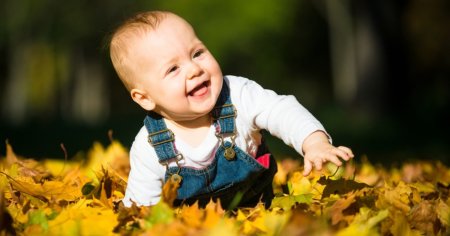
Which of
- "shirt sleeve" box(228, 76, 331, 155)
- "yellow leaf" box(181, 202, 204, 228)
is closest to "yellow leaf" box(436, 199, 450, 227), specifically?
"shirt sleeve" box(228, 76, 331, 155)

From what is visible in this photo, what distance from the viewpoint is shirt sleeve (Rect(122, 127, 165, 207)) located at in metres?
2.57

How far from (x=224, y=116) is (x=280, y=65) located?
32957 mm

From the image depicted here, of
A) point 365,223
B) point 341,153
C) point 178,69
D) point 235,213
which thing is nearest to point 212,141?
point 178,69

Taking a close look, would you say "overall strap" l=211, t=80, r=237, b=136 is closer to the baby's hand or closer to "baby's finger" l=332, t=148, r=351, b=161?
the baby's hand

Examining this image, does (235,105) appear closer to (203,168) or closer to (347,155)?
(203,168)

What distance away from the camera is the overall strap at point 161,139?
254cm

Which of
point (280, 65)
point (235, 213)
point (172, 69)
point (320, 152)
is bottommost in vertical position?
point (280, 65)

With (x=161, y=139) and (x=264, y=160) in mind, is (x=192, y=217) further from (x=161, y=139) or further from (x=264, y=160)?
(x=264, y=160)

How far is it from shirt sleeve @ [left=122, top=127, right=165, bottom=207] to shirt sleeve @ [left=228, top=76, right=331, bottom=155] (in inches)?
15.5

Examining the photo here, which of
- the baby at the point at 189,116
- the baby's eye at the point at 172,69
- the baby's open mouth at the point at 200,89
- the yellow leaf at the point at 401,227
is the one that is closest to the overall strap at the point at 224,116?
the baby at the point at 189,116

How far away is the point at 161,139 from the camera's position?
2.57 meters

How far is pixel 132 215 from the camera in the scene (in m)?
2.08

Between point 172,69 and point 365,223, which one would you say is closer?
point 365,223

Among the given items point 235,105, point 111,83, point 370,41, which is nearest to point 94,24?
point 111,83
